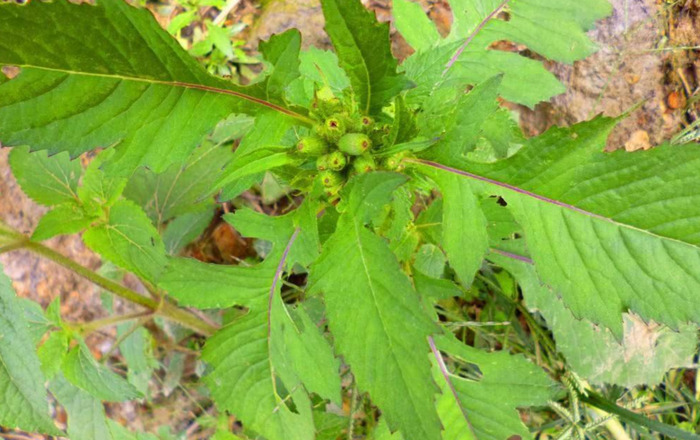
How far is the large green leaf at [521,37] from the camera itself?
169cm

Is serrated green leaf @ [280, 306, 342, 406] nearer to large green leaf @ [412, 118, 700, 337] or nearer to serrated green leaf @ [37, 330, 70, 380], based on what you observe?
large green leaf @ [412, 118, 700, 337]

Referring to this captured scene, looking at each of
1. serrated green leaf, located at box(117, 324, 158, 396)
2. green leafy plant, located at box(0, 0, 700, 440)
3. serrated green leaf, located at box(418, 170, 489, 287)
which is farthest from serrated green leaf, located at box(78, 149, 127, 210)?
serrated green leaf, located at box(418, 170, 489, 287)

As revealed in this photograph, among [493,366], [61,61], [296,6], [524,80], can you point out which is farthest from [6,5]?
[296,6]

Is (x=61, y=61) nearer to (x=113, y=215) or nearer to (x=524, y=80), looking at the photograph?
(x=113, y=215)

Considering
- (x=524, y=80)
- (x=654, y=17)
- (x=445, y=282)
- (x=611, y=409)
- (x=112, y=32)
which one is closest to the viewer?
(x=112, y=32)

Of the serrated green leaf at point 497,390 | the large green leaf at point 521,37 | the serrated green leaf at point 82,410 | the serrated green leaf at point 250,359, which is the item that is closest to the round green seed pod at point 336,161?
the serrated green leaf at point 250,359

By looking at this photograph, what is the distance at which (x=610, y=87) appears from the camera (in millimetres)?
2232

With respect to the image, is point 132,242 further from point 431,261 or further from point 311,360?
point 431,261

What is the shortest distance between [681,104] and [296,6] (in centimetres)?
174

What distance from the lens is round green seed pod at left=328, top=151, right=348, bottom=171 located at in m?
1.14

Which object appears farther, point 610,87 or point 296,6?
point 296,6

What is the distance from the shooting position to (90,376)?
1.77 meters

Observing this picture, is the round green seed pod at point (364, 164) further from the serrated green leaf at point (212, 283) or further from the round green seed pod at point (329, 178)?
the serrated green leaf at point (212, 283)

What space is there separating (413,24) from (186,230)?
134 centimetres
